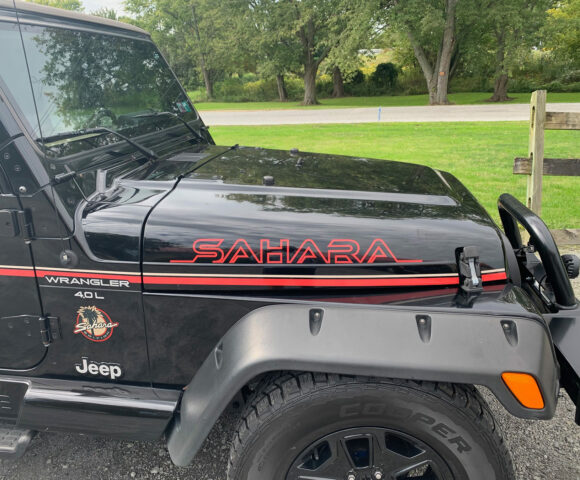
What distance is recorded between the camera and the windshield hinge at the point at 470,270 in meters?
1.72

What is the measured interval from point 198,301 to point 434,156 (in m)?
8.45

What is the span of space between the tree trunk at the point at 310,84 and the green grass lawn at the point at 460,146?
1649 centimetres

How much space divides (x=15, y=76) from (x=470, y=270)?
1836 millimetres

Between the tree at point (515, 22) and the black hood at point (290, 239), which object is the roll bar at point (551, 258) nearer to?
the black hood at point (290, 239)

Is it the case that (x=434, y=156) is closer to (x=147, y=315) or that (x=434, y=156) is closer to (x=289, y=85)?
(x=147, y=315)

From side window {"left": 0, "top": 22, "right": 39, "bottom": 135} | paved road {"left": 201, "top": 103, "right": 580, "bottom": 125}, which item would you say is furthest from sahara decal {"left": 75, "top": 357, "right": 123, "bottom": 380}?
paved road {"left": 201, "top": 103, "right": 580, "bottom": 125}

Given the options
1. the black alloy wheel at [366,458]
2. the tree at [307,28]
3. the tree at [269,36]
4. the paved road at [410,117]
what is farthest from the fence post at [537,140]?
the tree at [269,36]

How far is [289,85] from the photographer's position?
39.4 meters

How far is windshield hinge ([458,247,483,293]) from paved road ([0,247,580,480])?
3.77 feet

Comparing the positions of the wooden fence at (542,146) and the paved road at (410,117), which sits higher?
the wooden fence at (542,146)

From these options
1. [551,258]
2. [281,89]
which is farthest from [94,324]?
[281,89]

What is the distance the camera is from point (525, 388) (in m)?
1.54

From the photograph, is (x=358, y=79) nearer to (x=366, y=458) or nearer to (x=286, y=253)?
(x=286, y=253)

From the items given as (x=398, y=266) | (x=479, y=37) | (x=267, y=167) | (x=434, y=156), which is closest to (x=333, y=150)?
(x=434, y=156)
